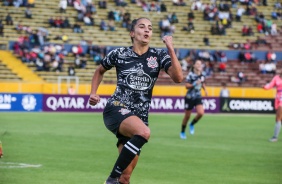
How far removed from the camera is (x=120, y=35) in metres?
53.9

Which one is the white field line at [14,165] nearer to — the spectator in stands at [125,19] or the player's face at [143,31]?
the player's face at [143,31]

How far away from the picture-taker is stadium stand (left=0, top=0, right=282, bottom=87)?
4953 cm

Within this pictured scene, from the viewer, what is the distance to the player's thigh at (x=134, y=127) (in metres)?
9.68

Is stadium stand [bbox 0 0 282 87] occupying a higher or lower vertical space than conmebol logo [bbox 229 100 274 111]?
higher

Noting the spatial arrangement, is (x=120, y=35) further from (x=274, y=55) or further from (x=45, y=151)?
(x=45, y=151)

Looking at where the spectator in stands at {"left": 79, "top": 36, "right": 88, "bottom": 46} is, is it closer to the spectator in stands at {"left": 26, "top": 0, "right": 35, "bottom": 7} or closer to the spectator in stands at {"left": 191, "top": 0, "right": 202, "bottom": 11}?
the spectator in stands at {"left": 26, "top": 0, "right": 35, "bottom": 7}

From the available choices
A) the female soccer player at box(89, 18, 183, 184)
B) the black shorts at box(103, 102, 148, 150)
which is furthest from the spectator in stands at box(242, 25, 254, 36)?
the black shorts at box(103, 102, 148, 150)

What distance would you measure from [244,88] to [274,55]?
680 cm

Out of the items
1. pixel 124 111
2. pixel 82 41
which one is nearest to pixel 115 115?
pixel 124 111

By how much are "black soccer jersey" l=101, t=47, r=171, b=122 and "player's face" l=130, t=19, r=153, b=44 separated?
0.64 ft

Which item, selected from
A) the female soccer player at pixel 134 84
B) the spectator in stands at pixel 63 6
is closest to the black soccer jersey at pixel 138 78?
the female soccer player at pixel 134 84

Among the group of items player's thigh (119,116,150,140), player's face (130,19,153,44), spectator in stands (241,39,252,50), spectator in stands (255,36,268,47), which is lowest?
spectator in stands (241,39,252,50)

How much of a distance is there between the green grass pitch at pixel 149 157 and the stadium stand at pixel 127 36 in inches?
840

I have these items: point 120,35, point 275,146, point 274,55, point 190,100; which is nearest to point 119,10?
point 120,35
